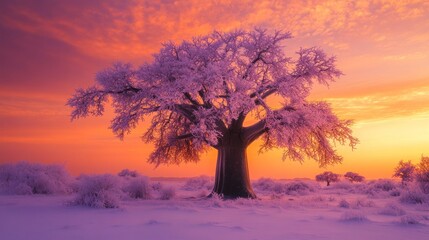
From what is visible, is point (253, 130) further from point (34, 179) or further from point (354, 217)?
point (34, 179)

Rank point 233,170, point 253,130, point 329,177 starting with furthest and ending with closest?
1. point 329,177
2. point 253,130
3. point 233,170

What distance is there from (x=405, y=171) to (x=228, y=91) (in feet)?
59.4

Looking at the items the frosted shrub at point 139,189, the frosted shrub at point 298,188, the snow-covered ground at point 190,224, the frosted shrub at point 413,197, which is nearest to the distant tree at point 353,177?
the frosted shrub at point 298,188

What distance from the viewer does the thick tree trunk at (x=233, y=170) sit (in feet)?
56.6

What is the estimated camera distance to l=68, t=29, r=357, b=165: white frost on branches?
15.0 meters

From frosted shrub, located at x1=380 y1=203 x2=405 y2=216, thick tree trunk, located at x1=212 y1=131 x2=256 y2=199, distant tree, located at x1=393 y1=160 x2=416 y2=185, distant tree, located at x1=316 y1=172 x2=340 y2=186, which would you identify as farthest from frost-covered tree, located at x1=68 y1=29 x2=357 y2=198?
distant tree, located at x1=316 y1=172 x2=340 y2=186

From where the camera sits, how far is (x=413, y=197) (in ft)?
51.4

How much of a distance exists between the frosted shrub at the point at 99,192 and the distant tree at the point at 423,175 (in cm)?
1344

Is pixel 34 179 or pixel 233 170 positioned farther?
pixel 34 179

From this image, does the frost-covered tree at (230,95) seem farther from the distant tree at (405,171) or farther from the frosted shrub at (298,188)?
the distant tree at (405,171)

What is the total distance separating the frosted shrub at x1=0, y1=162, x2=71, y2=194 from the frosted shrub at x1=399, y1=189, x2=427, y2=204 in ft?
50.0

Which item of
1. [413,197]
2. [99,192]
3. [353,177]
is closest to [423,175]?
[413,197]

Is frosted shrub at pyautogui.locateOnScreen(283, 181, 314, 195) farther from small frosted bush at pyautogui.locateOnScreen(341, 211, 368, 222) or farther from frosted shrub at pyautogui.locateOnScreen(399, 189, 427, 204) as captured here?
small frosted bush at pyautogui.locateOnScreen(341, 211, 368, 222)

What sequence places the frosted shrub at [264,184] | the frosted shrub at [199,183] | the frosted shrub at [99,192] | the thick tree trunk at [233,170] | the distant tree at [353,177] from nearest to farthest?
the frosted shrub at [99,192] → the thick tree trunk at [233,170] → the frosted shrub at [264,184] → the frosted shrub at [199,183] → the distant tree at [353,177]
